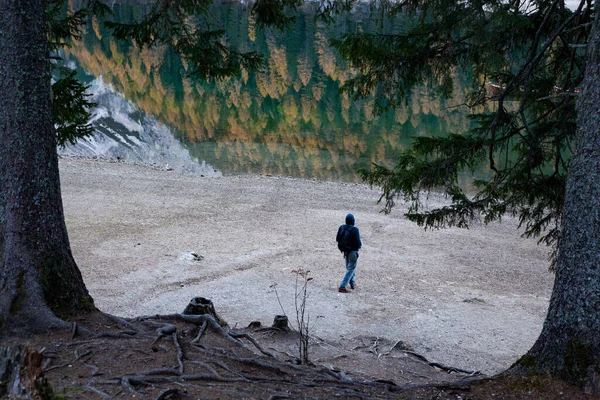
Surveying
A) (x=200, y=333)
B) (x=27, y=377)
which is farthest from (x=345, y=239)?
(x=27, y=377)

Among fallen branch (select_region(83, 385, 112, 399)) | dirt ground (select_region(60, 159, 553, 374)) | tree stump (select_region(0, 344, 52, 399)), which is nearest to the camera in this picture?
tree stump (select_region(0, 344, 52, 399))

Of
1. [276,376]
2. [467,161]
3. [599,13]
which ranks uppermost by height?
[599,13]

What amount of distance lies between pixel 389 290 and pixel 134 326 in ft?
23.3

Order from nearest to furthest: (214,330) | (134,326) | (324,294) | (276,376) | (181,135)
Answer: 1. (276,376)
2. (134,326)
3. (214,330)
4. (324,294)
5. (181,135)

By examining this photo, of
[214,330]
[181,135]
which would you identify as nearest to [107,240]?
[214,330]

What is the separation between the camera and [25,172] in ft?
18.0

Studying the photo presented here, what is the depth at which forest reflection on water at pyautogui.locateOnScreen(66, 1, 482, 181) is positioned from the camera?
31.1 meters

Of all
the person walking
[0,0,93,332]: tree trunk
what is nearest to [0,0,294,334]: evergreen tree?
[0,0,93,332]: tree trunk

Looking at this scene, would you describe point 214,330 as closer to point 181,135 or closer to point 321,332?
point 321,332

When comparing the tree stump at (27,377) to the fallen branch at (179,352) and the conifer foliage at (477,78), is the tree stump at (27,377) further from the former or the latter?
the conifer foliage at (477,78)

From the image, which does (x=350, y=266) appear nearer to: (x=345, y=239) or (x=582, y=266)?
(x=345, y=239)

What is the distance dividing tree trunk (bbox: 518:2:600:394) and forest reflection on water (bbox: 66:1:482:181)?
7072 millimetres

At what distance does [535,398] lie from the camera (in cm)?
448

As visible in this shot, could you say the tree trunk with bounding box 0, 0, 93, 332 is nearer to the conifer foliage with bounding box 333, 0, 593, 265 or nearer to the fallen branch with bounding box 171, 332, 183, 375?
the fallen branch with bounding box 171, 332, 183, 375
